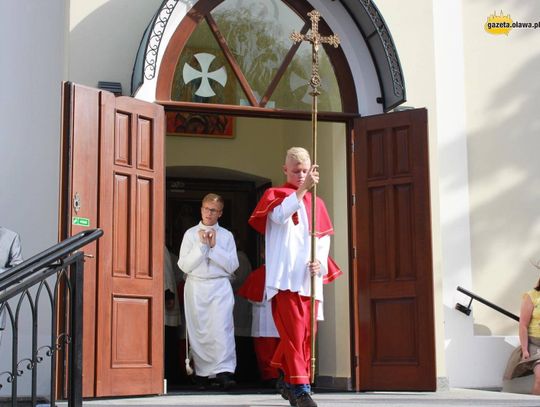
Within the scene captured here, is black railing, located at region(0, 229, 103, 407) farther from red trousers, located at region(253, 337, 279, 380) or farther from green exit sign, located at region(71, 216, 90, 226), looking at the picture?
red trousers, located at region(253, 337, 279, 380)

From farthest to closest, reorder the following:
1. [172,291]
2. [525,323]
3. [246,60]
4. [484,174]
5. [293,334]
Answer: [172,291] → [484,174] → [525,323] → [246,60] → [293,334]

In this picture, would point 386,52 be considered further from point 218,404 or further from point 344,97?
point 218,404

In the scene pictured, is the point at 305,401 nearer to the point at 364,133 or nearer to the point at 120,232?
the point at 120,232

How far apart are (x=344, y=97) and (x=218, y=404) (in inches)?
126

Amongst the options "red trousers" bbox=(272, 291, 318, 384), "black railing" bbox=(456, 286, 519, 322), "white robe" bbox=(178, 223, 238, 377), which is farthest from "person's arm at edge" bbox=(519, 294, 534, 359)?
"red trousers" bbox=(272, 291, 318, 384)

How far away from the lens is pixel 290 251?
7.42 meters

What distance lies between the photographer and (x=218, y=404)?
7312 mm

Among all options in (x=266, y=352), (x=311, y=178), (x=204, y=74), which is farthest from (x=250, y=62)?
(x=266, y=352)

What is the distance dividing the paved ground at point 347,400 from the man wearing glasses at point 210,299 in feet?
2.54

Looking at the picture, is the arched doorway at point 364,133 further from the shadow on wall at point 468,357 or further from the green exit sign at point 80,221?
the shadow on wall at point 468,357

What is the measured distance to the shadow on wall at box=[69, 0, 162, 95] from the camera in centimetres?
872

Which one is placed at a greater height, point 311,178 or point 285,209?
point 311,178

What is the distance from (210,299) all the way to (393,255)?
1.70 meters

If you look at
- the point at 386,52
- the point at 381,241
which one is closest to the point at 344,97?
the point at 386,52
